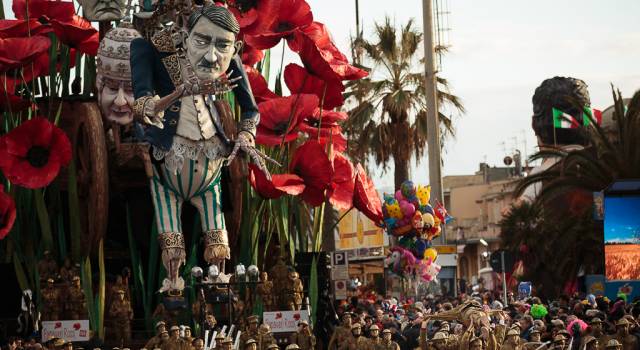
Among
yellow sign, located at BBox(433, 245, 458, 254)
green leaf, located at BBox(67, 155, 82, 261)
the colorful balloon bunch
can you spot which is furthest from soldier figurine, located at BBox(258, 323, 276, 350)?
yellow sign, located at BBox(433, 245, 458, 254)

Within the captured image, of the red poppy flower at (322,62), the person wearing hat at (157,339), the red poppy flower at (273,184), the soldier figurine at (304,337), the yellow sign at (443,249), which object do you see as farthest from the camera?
the yellow sign at (443,249)

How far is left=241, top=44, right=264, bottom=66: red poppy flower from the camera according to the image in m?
19.4

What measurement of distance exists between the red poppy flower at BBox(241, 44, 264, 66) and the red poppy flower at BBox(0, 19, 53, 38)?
2701 millimetres

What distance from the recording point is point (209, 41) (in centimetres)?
1536

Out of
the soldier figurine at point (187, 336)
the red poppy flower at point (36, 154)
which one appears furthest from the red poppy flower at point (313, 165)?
the soldier figurine at point (187, 336)

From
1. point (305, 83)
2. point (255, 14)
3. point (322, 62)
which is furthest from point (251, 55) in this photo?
point (322, 62)

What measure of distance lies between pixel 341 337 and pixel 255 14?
428 centimetres

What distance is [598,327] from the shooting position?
17078 mm

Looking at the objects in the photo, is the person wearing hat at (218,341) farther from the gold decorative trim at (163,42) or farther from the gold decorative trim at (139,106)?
the gold decorative trim at (163,42)

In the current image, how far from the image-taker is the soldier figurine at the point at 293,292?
17312 mm

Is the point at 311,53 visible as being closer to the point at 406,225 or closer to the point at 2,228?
the point at 2,228

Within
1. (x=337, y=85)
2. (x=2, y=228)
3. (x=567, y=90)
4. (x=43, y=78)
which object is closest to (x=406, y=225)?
(x=337, y=85)

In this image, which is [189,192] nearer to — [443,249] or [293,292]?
[293,292]

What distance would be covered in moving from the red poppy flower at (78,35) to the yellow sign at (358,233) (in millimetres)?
20268
